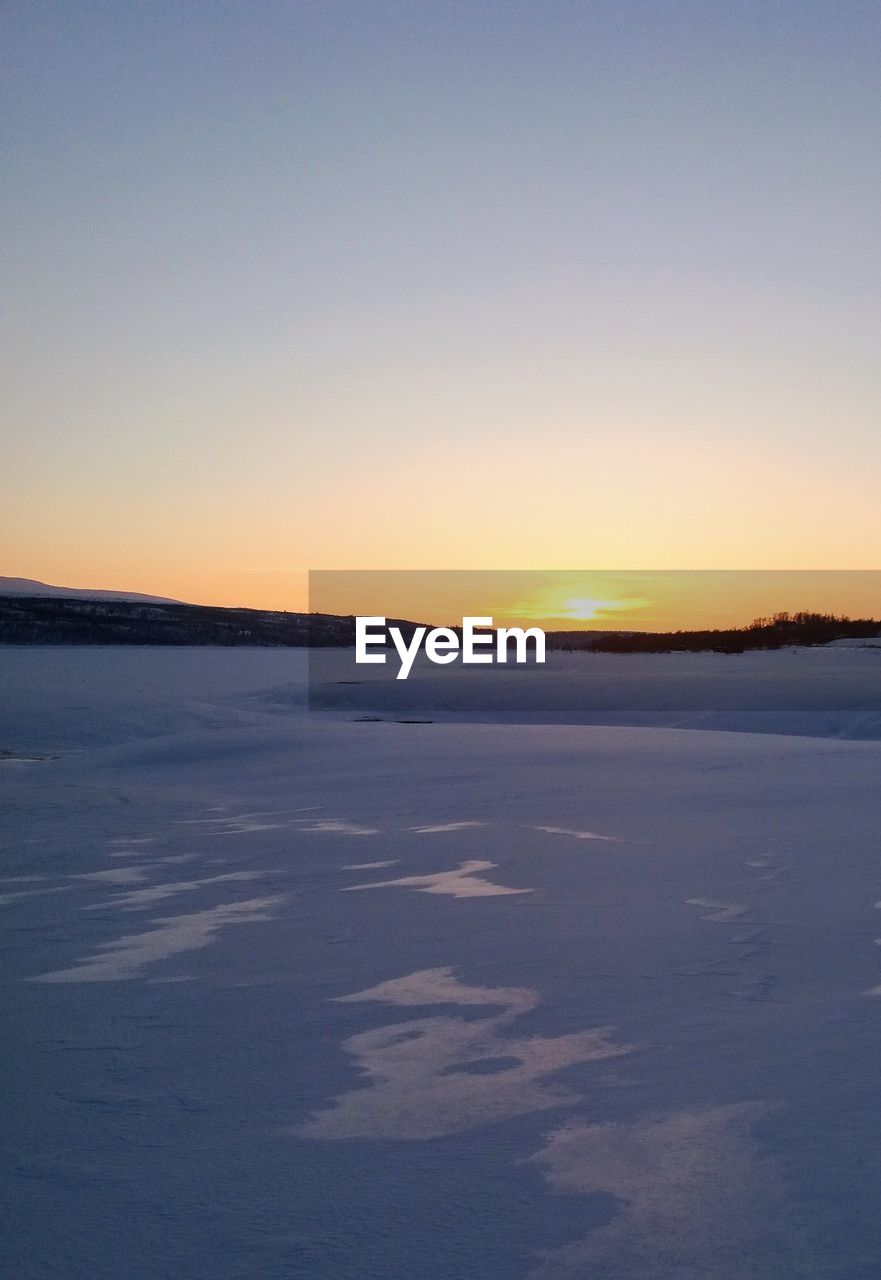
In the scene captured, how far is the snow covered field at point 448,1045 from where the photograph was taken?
2.00 m

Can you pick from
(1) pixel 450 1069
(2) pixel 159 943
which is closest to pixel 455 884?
(2) pixel 159 943

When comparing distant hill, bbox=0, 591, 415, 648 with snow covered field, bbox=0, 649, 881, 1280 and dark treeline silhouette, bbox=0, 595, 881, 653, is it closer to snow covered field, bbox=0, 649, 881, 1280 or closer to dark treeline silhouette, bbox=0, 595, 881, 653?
dark treeline silhouette, bbox=0, 595, 881, 653

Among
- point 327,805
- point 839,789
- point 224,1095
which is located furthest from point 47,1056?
point 839,789

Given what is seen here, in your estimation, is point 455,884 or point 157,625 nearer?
point 455,884

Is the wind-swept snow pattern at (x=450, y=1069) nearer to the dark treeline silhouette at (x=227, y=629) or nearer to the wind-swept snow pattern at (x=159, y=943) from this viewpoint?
the wind-swept snow pattern at (x=159, y=943)

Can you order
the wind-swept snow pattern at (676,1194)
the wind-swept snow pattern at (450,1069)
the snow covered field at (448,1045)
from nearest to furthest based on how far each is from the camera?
the wind-swept snow pattern at (676,1194) → the snow covered field at (448,1045) → the wind-swept snow pattern at (450,1069)

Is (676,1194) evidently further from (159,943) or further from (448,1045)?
(159,943)

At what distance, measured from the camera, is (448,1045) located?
293cm

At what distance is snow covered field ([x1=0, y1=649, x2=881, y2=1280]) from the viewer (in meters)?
2.00

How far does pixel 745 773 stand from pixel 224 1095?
724 centimetres

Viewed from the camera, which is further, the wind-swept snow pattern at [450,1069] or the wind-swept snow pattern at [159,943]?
the wind-swept snow pattern at [159,943]

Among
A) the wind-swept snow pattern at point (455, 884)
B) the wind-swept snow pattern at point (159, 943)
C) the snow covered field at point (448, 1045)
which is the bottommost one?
the wind-swept snow pattern at point (159, 943)

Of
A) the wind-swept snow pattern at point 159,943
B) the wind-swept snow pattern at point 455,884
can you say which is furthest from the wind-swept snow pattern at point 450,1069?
the wind-swept snow pattern at point 455,884

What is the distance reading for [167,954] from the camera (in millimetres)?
3963
